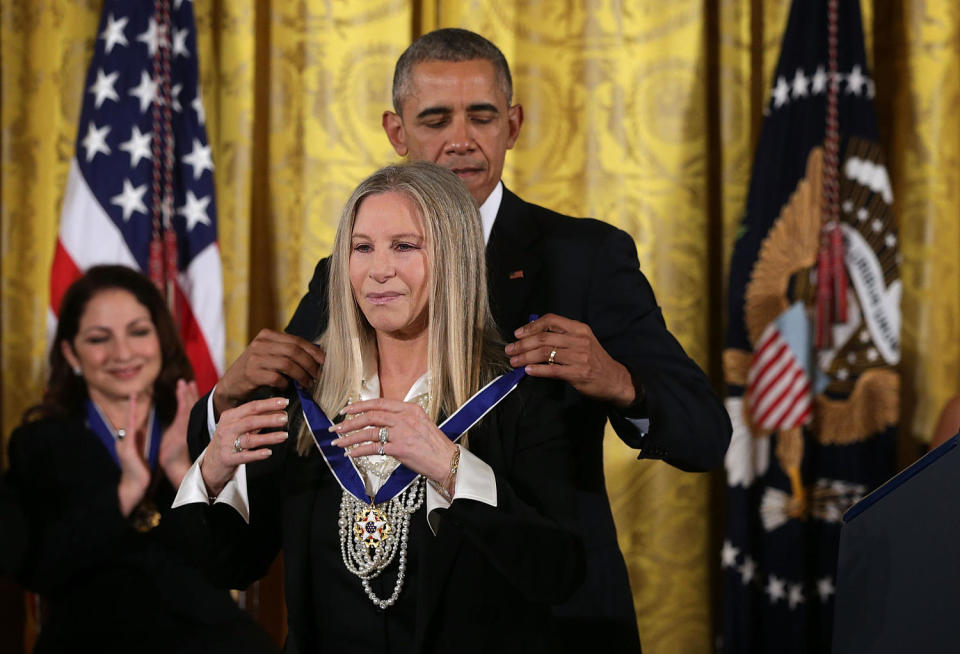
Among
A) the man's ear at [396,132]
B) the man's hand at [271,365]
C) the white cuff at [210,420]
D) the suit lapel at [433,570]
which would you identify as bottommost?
the suit lapel at [433,570]

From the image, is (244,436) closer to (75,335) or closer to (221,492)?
(221,492)

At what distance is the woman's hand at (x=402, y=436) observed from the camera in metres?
1.66

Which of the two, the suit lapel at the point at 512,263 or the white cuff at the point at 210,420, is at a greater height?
the suit lapel at the point at 512,263

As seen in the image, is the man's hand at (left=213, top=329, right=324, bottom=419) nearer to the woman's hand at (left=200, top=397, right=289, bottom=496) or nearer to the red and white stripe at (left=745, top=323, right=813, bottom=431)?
the woman's hand at (left=200, top=397, right=289, bottom=496)

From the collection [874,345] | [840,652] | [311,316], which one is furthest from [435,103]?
[874,345]

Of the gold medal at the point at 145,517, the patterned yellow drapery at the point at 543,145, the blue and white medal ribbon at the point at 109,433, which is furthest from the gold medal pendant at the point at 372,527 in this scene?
the patterned yellow drapery at the point at 543,145

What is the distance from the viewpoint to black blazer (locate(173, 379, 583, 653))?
1.71 metres

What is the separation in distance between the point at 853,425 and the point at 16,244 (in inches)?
123

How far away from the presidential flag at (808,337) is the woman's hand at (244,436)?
2.37 metres

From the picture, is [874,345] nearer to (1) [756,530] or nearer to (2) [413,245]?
(1) [756,530]

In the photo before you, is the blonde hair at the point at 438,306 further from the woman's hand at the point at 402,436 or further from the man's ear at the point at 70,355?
the man's ear at the point at 70,355

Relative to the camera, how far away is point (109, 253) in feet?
12.1

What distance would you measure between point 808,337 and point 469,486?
2359 millimetres

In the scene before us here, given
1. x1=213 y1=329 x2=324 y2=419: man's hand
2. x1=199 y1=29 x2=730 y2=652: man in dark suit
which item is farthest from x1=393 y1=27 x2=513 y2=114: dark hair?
x1=213 y1=329 x2=324 y2=419: man's hand
